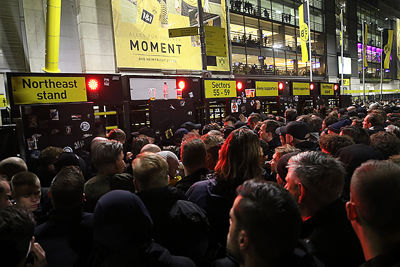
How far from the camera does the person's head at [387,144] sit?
12.5 feet

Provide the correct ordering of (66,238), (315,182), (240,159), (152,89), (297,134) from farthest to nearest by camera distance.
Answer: (152,89)
(297,134)
(240,159)
(66,238)
(315,182)

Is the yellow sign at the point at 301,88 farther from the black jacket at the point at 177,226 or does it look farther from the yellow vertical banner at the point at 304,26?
the black jacket at the point at 177,226

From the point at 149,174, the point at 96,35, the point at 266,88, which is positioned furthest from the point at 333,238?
the point at 96,35

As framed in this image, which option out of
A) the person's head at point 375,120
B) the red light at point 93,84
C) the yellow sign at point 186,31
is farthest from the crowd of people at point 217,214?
the yellow sign at point 186,31

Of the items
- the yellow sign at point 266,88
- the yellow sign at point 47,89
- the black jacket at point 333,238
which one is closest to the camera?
the black jacket at point 333,238

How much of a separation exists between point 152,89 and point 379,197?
7.17m

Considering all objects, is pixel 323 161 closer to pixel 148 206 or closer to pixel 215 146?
pixel 148 206

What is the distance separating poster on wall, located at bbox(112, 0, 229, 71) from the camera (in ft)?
42.2

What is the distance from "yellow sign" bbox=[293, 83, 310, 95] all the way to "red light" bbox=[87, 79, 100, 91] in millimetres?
9922

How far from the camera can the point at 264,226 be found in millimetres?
1365

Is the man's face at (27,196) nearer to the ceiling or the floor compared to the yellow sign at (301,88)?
nearer to the floor

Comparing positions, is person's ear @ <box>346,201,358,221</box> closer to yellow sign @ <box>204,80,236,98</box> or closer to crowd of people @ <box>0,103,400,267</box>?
crowd of people @ <box>0,103,400,267</box>

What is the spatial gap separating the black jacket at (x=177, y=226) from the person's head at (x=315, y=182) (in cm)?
80

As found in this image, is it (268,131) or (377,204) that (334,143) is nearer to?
(268,131)
